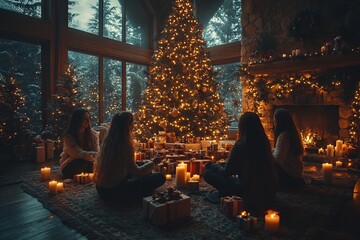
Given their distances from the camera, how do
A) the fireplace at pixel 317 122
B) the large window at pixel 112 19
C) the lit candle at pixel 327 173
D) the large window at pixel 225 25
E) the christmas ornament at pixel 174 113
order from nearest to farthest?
1. the lit candle at pixel 327 173
2. the fireplace at pixel 317 122
3. the christmas ornament at pixel 174 113
4. the large window at pixel 112 19
5. the large window at pixel 225 25

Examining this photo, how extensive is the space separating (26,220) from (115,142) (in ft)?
3.41

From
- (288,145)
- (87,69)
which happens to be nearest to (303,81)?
(288,145)

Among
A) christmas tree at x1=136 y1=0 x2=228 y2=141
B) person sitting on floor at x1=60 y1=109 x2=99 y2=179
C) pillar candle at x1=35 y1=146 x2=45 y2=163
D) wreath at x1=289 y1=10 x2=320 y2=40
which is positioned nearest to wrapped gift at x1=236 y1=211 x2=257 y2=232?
person sitting on floor at x1=60 y1=109 x2=99 y2=179

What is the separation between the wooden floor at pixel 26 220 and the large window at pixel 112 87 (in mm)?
4254

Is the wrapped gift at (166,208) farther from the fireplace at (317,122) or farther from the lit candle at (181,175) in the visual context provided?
the fireplace at (317,122)

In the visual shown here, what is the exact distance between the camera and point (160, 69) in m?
6.21

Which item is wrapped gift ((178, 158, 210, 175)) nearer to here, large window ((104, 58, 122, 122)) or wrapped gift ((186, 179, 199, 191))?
wrapped gift ((186, 179, 199, 191))

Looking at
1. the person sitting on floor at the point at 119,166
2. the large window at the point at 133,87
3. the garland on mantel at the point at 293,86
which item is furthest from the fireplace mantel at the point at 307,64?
the person sitting on floor at the point at 119,166

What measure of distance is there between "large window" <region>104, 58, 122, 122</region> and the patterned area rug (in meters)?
4.16

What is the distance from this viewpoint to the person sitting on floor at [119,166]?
264cm

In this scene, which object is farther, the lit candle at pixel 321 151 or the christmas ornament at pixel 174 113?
the christmas ornament at pixel 174 113

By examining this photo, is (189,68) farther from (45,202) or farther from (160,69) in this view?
(45,202)

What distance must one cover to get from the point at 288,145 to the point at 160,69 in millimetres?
3828

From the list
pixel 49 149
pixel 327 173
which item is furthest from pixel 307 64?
pixel 49 149
